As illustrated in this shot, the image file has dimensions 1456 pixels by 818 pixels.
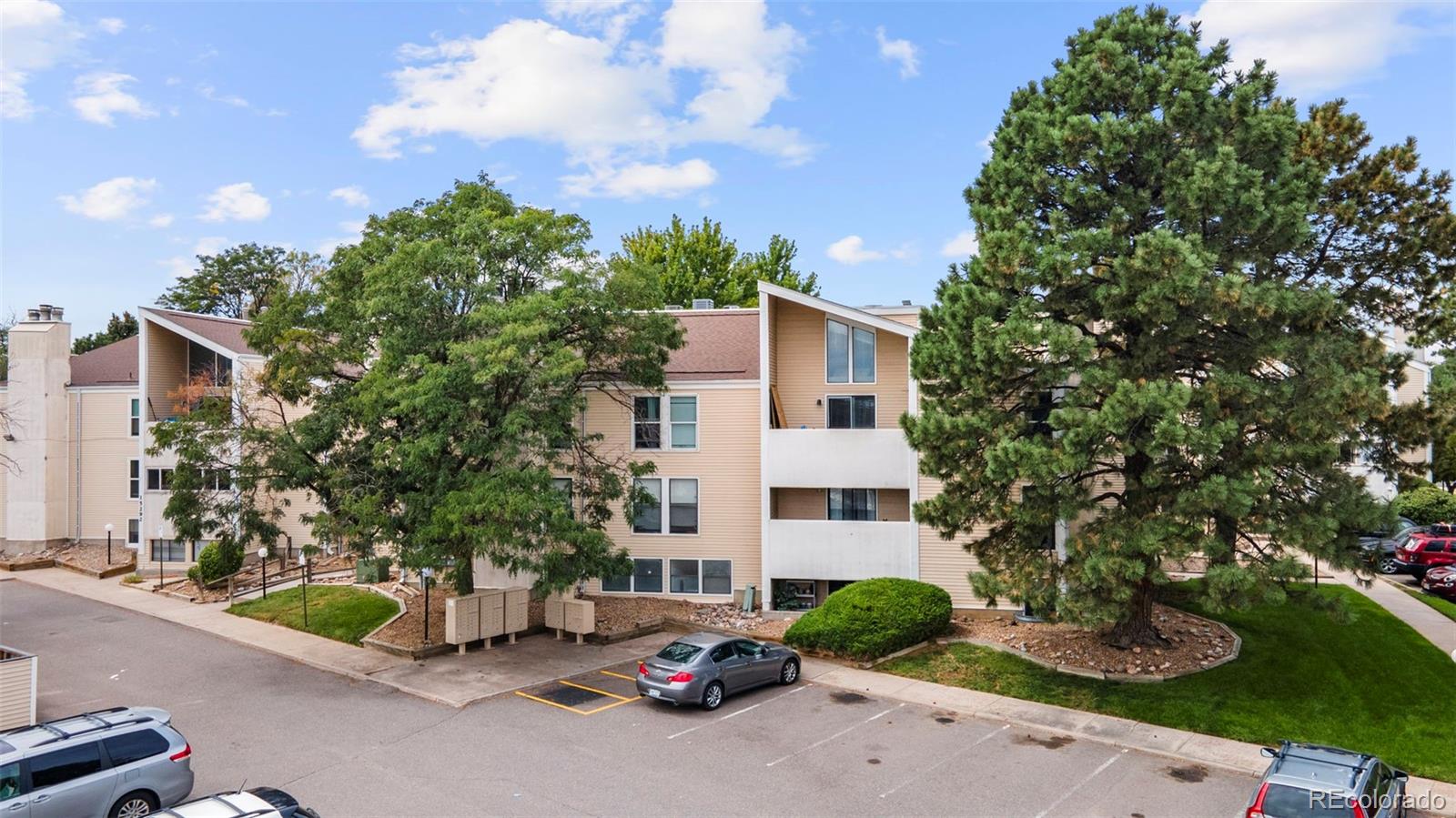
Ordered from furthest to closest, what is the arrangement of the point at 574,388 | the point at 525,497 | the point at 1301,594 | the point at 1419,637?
the point at 574,388 < the point at 1419,637 < the point at 525,497 < the point at 1301,594

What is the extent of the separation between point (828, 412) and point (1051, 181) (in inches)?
449

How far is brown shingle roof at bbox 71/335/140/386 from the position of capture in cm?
3916

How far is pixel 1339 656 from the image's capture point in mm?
20719

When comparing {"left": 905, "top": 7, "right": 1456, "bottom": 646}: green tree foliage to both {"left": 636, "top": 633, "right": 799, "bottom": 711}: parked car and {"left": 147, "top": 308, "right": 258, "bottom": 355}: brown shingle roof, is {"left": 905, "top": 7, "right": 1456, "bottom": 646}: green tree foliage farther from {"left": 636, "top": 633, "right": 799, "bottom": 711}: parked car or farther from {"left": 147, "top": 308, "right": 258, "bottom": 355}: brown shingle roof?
{"left": 147, "top": 308, "right": 258, "bottom": 355}: brown shingle roof

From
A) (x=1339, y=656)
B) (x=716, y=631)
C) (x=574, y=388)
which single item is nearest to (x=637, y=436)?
(x=574, y=388)

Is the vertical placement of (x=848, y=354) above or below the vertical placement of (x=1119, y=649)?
above

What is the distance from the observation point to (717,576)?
28531 millimetres

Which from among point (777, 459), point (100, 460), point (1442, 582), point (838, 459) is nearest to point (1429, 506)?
point (1442, 582)

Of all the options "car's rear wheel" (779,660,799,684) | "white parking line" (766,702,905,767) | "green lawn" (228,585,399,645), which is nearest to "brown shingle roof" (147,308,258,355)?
"green lawn" (228,585,399,645)

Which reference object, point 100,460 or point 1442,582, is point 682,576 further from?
A: point 100,460

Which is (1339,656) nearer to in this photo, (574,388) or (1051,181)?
(1051,181)

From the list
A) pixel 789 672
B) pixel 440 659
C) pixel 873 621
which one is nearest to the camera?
pixel 789 672

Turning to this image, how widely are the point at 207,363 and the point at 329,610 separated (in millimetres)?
14567

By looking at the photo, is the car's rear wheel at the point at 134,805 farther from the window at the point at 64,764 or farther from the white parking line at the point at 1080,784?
the white parking line at the point at 1080,784
